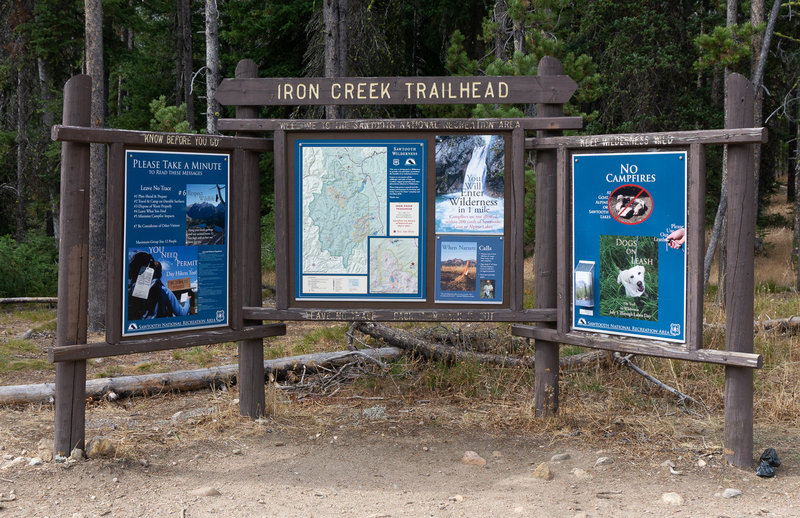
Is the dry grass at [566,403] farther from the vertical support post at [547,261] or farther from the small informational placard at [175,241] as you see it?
the small informational placard at [175,241]

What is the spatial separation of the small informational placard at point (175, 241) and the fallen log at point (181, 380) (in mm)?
2003

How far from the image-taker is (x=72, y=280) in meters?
5.65

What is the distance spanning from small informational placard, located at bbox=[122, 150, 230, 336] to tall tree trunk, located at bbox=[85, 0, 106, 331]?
7.26 metres

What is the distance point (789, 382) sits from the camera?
24.2 feet

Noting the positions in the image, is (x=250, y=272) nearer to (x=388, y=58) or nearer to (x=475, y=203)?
(x=475, y=203)

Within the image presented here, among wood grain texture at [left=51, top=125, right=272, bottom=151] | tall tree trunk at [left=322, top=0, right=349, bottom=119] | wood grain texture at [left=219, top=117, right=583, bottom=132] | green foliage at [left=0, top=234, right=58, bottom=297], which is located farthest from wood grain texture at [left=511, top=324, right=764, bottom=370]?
green foliage at [left=0, top=234, right=58, bottom=297]

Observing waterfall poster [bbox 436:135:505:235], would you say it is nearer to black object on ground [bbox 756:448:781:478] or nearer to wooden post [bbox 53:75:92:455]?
black object on ground [bbox 756:448:781:478]

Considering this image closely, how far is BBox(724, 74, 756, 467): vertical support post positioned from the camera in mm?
5570

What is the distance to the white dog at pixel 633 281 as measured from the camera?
598cm

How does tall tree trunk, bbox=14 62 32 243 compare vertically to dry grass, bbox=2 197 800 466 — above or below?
above

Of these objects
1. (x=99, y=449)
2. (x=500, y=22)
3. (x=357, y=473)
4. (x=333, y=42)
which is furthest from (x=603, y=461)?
(x=500, y=22)

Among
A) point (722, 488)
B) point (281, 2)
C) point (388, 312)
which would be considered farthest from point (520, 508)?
point (281, 2)

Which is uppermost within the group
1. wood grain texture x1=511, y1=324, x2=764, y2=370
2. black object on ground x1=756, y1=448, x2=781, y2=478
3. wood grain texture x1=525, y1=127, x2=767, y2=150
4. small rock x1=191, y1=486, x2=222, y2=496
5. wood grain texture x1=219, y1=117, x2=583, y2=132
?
wood grain texture x1=219, y1=117, x2=583, y2=132

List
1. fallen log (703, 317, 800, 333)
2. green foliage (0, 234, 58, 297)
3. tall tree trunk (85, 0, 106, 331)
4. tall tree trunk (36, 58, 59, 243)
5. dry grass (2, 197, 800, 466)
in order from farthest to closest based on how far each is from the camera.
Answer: tall tree trunk (36, 58, 59, 243), green foliage (0, 234, 58, 297), tall tree trunk (85, 0, 106, 331), fallen log (703, 317, 800, 333), dry grass (2, 197, 800, 466)
